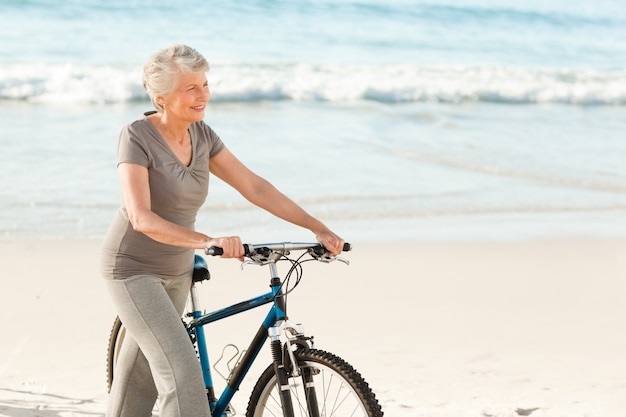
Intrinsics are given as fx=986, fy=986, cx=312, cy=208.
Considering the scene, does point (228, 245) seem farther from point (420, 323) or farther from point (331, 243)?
point (420, 323)

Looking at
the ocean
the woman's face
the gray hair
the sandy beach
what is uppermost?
the gray hair

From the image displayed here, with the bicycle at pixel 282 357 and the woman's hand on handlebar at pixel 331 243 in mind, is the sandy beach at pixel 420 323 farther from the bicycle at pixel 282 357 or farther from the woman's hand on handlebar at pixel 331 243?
the woman's hand on handlebar at pixel 331 243

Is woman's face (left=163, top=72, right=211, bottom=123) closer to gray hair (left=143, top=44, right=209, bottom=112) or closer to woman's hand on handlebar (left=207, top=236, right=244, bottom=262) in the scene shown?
gray hair (left=143, top=44, right=209, bottom=112)

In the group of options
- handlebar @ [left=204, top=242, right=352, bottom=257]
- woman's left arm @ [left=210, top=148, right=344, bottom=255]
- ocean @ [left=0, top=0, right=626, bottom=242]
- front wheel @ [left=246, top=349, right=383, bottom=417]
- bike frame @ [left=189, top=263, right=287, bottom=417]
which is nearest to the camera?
handlebar @ [left=204, top=242, right=352, bottom=257]

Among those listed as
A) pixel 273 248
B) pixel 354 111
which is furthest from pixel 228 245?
pixel 354 111

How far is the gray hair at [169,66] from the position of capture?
10.6 feet

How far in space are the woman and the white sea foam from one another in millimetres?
11350

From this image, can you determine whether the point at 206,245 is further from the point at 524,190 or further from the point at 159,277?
A: the point at 524,190

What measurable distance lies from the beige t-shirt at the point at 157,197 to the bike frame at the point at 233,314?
0.71 ft

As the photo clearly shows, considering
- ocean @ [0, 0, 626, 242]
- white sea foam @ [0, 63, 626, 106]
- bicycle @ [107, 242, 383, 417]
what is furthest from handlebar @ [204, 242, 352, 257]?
white sea foam @ [0, 63, 626, 106]

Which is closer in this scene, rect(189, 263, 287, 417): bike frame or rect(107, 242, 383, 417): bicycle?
rect(107, 242, 383, 417): bicycle

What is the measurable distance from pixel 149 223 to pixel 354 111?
12.1 m

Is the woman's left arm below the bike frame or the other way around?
the other way around

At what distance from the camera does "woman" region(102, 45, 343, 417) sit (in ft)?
10.5
